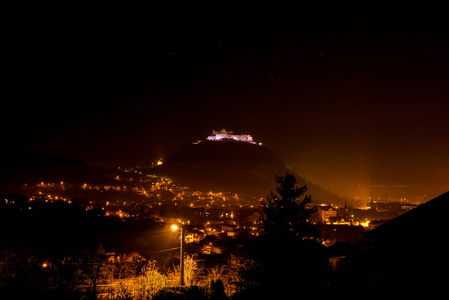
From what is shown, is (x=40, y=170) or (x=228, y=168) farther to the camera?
(x=228, y=168)

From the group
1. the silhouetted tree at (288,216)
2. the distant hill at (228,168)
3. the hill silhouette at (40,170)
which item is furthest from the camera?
the distant hill at (228,168)

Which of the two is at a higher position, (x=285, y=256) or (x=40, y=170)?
(x=40, y=170)

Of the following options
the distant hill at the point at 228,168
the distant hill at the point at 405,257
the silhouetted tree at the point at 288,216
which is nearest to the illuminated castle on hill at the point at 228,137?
the distant hill at the point at 228,168

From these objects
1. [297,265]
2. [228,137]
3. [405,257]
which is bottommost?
[297,265]

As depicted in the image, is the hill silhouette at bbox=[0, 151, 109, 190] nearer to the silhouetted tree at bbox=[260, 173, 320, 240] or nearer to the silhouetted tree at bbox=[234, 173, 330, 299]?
the silhouetted tree at bbox=[260, 173, 320, 240]

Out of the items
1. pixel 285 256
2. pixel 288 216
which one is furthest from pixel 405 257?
pixel 288 216

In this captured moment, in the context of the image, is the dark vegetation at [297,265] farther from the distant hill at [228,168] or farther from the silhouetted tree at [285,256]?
the distant hill at [228,168]

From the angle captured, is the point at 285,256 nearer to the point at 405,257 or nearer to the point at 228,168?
the point at 405,257
